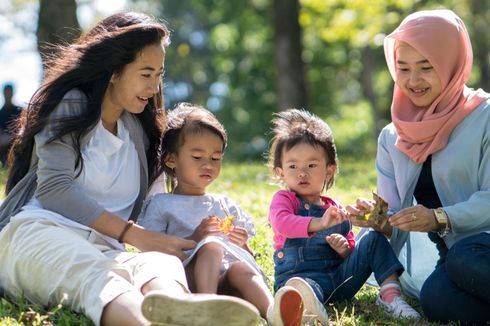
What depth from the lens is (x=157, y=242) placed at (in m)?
4.16

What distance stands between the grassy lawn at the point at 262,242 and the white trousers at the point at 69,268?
83mm

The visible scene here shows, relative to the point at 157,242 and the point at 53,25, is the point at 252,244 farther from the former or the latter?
the point at 53,25

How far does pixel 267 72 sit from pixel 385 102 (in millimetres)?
5355

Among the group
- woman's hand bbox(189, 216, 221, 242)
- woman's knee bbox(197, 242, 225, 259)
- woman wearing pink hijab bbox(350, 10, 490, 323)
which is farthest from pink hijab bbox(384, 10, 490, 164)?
woman's knee bbox(197, 242, 225, 259)

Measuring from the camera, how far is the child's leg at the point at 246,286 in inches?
161

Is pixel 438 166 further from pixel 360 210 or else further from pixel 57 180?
pixel 57 180

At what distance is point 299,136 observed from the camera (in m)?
4.82

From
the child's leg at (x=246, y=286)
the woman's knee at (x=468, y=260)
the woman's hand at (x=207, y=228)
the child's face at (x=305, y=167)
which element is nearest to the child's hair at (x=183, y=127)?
the child's face at (x=305, y=167)

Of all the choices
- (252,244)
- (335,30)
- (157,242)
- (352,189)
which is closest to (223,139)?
(157,242)

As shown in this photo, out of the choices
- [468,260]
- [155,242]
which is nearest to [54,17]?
[155,242]

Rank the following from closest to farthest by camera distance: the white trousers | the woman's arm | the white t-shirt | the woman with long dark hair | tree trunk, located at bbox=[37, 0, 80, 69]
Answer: the white trousers < the woman with long dark hair < the woman's arm < the white t-shirt < tree trunk, located at bbox=[37, 0, 80, 69]

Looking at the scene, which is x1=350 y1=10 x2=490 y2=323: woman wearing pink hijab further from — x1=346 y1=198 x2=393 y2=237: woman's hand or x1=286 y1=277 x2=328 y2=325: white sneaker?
x1=286 y1=277 x2=328 y2=325: white sneaker

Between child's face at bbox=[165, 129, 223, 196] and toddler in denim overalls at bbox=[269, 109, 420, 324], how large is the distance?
38 centimetres

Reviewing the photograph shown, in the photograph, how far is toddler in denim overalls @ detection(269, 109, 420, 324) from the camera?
4543 millimetres
